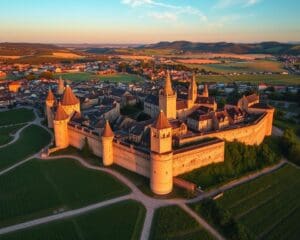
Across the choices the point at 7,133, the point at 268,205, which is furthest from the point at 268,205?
the point at 7,133

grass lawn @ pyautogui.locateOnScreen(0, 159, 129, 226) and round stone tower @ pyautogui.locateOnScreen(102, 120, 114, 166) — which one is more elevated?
round stone tower @ pyautogui.locateOnScreen(102, 120, 114, 166)

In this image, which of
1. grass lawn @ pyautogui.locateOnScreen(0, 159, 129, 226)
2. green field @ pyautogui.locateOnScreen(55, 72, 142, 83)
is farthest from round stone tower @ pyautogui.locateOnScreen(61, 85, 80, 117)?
green field @ pyautogui.locateOnScreen(55, 72, 142, 83)

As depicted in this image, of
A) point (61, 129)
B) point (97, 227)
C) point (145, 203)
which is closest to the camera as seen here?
point (97, 227)

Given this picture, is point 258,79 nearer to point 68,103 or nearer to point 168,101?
point 168,101

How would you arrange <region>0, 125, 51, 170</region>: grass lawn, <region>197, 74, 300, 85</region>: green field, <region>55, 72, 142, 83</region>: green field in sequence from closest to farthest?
<region>0, 125, 51, 170</region>: grass lawn, <region>197, 74, 300, 85</region>: green field, <region>55, 72, 142, 83</region>: green field

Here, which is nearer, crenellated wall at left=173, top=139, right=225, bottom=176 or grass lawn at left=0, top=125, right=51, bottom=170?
crenellated wall at left=173, top=139, right=225, bottom=176

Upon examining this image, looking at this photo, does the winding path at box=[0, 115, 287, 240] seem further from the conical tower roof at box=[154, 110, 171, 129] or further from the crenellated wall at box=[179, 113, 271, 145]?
the conical tower roof at box=[154, 110, 171, 129]
